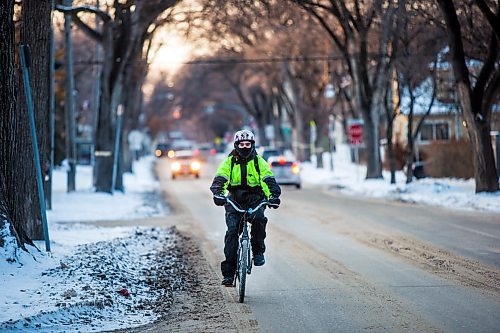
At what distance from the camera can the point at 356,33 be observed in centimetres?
3922

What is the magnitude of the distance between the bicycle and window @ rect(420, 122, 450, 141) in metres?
48.5

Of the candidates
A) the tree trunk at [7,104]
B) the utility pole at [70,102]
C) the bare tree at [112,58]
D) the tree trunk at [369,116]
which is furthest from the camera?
the tree trunk at [369,116]

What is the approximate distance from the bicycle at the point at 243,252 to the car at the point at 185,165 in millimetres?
43690

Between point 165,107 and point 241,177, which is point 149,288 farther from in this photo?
point 165,107

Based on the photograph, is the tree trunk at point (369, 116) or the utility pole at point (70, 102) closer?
the utility pole at point (70, 102)

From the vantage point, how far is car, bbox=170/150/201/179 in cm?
5406

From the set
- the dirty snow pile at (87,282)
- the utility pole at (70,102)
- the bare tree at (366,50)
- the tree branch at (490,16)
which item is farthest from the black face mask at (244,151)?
the bare tree at (366,50)

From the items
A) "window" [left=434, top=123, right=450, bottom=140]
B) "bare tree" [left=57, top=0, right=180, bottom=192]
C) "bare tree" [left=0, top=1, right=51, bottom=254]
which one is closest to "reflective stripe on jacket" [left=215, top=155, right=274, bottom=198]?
"bare tree" [left=0, top=1, right=51, bottom=254]

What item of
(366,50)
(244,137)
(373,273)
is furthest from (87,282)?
(366,50)

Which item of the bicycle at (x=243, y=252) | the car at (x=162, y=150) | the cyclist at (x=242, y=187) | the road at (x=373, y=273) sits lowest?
the road at (x=373, y=273)

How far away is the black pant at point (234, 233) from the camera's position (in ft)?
34.4

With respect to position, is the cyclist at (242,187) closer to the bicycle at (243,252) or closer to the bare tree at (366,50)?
the bicycle at (243,252)

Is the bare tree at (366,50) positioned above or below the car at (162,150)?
above

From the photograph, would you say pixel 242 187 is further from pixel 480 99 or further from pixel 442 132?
pixel 442 132
